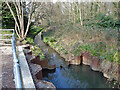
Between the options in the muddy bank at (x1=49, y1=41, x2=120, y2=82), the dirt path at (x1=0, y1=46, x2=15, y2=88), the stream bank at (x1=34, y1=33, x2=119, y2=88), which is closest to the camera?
the dirt path at (x1=0, y1=46, x2=15, y2=88)

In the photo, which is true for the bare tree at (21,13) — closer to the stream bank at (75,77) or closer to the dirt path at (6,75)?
the stream bank at (75,77)

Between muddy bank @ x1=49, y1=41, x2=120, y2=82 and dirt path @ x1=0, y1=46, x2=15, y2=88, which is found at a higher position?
dirt path @ x1=0, y1=46, x2=15, y2=88

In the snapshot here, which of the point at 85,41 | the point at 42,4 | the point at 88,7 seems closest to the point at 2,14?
the point at 42,4

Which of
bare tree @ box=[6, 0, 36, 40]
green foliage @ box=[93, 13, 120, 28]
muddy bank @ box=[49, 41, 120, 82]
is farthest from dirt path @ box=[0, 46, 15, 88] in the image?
green foliage @ box=[93, 13, 120, 28]

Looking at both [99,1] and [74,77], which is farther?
[99,1]

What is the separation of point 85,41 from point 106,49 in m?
2.91

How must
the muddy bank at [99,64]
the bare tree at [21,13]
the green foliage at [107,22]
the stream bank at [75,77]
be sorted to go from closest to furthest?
the muddy bank at [99,64]
the stream bank at [75,77]
the bare tree at [21,13]
the green foliage at [107,22]

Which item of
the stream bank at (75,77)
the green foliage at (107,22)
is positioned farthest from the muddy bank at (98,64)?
the green foliage at (107,22)

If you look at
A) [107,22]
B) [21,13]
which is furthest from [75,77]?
[21,13]

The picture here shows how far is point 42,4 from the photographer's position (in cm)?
1245

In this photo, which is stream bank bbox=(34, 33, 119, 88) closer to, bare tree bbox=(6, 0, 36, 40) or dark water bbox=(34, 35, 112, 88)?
dark water bbox=(34, 35, 112, 88)

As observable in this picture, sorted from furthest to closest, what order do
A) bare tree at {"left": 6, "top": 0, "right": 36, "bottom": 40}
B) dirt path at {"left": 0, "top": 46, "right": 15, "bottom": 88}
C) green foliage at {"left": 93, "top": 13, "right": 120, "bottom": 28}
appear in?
green foliage at {"left": 93, "top": 13, "right": 120, "bottom": 28}, bare tree at {"left": 6, "top": 0, "right": 36, "bottom": 40}, dirt path at {"left": 0, "top": 46, "right": 15, "bottom": 88}

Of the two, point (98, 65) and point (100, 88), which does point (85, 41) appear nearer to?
point (98, 65)

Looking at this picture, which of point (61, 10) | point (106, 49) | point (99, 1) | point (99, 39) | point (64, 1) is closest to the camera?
point (106, 49)
